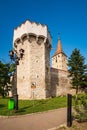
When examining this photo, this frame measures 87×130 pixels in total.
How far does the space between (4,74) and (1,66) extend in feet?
4.63

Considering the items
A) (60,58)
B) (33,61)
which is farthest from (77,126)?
(60,58)

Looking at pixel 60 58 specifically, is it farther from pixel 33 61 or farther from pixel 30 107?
pixel 30 107

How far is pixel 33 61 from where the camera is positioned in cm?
2639

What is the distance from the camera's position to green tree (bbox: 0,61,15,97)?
27.7m

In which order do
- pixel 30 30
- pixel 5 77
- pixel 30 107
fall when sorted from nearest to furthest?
1. pixel 30 107
2. pixel 30 30
3. pixel 5 77

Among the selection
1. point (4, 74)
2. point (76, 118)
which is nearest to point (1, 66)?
point (4, 74)

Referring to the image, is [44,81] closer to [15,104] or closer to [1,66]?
[1,66]

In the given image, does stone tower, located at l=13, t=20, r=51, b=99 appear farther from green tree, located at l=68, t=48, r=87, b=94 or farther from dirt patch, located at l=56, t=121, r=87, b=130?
dirt patch, located at l=56, t=121, r=87, b=130

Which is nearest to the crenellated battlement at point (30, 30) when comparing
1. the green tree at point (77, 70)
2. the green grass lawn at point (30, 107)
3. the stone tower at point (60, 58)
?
the green tree at point (77, 70)

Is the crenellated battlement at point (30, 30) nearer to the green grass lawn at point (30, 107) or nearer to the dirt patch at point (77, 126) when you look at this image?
the green grass lawn at point (30, 107)

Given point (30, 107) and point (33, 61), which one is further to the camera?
point (33, 61)

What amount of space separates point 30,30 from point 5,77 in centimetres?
876

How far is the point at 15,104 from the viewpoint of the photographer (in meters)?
13.4

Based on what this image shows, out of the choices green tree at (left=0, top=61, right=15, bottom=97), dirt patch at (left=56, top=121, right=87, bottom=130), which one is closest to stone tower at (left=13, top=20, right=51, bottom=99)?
green tree at (left=0, top=61, right=15, bottom=97)
